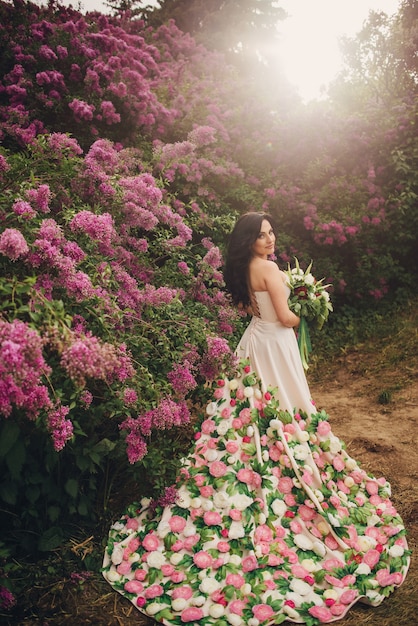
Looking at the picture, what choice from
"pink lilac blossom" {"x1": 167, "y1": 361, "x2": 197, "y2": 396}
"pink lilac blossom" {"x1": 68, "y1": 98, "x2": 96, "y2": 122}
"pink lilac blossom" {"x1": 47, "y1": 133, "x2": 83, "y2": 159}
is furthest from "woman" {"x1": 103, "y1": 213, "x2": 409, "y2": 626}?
"pink lilac blossom" {"x1": 68, "y1": 98, "x2": 96, "y2": 122}

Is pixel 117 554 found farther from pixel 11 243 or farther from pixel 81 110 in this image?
pixel 81 110

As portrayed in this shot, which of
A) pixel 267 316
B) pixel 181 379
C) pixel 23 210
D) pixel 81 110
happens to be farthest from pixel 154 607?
pixel 81 110

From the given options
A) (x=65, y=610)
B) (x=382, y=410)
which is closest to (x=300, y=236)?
(x=382, y=410)

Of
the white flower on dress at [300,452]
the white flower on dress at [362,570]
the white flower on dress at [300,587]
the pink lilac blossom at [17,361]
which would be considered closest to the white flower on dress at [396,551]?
the white flower on dress at [362,570]

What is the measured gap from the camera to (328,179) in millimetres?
6992

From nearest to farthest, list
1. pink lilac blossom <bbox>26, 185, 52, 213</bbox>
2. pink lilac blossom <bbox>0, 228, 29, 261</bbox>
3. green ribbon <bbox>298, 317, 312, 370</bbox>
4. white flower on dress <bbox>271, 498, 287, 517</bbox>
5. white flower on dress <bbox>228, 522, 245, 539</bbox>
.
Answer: pink lilac blossom <bbox>0, 228, 29, 261</bbox>, pink lilac blossom <bbox>26, 185, 52, 213</bbox>, white flower on dress <bbox>228, 522, 245, 539</bbox>, white flower on dress <bbox>271, 498, 287, 517</bbox>, green ribbon <bbox>298, 317, 312, 370</bbox>

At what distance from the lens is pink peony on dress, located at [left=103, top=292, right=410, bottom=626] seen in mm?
2309

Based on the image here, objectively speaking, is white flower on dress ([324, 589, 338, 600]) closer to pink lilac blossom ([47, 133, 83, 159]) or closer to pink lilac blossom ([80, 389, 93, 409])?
pink lilac blossom ([80, 389, 93, 409])

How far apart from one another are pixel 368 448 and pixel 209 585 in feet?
6.86

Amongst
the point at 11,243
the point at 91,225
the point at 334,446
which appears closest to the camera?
the point at 11,243

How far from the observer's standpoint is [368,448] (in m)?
3.97

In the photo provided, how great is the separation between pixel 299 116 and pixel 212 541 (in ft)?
20.6

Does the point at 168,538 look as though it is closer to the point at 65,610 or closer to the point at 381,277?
the point at 65,610

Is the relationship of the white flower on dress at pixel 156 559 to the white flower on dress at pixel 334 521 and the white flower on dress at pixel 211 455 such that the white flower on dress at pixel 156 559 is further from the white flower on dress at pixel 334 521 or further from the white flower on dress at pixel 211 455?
the white flower on dress at pixel 334 521
